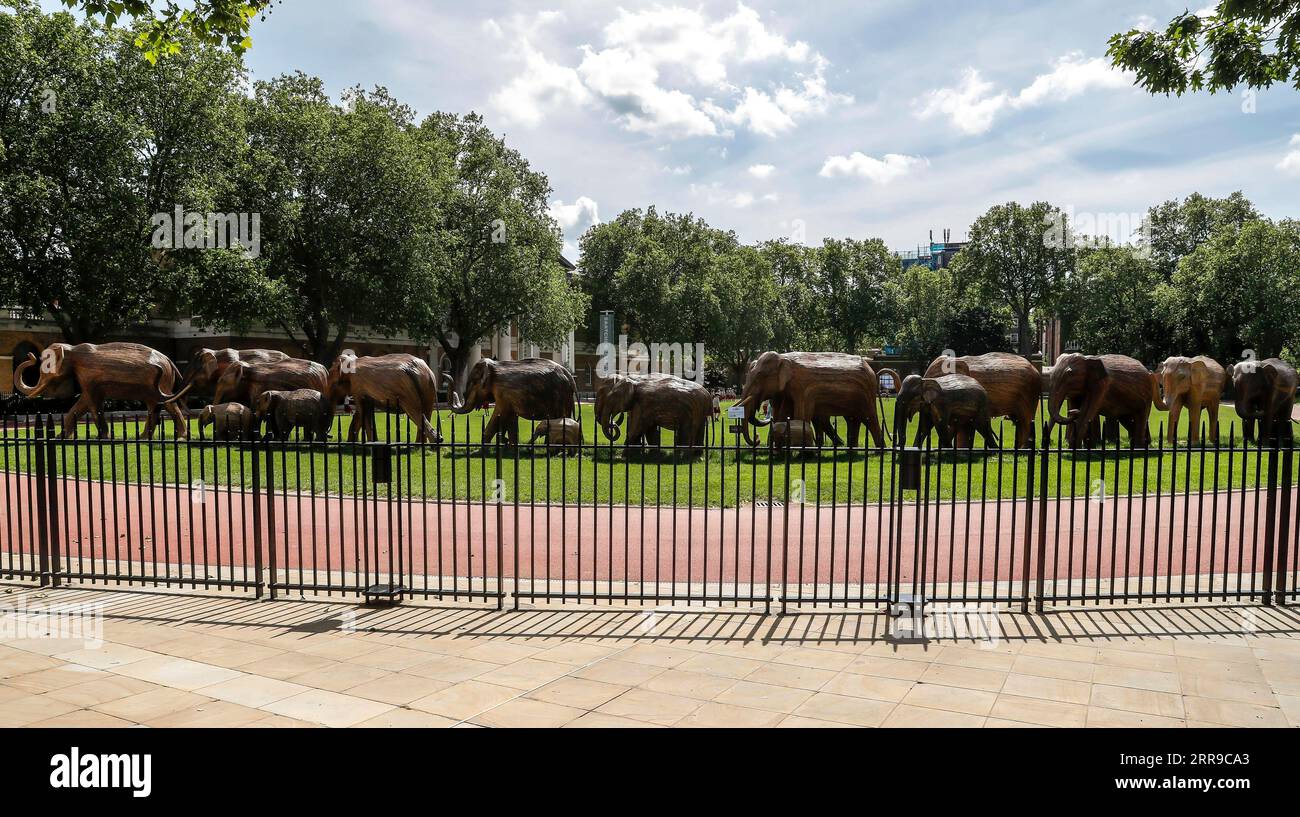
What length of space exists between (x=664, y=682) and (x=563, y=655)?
0.97 m

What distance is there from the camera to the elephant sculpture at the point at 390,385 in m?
19.3

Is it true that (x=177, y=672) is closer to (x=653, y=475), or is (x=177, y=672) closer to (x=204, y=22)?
(x=204, y=22)

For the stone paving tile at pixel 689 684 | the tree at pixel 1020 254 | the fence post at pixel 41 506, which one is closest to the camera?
the stone paving tile at pixel 689 684

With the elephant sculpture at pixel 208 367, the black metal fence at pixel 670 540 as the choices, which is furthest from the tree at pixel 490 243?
the black metal fence at pixel 670 540

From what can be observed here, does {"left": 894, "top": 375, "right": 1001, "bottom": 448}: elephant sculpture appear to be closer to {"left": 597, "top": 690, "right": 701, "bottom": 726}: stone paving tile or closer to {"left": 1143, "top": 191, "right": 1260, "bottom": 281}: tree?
{"left": 597, "top": 690, "right": 701, "bottom": 726}: stone paving tile

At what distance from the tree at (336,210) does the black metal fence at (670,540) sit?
23.6 m

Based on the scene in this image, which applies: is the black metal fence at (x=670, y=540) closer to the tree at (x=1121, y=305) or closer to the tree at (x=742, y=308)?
the tree at (x=742, y=308)

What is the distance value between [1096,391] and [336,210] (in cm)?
3170

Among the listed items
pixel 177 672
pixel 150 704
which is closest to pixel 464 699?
pixel 150 704

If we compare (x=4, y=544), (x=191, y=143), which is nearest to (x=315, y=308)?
(x=191, y=143)

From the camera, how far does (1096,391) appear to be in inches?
766

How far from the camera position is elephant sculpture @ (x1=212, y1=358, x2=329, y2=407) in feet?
69.8

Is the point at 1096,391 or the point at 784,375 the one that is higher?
the point at 784,375

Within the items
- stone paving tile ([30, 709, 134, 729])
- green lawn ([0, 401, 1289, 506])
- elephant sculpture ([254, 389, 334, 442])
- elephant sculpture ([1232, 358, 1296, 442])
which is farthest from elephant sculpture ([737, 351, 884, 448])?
stone paving tile ([30, 709, 134, 729])
